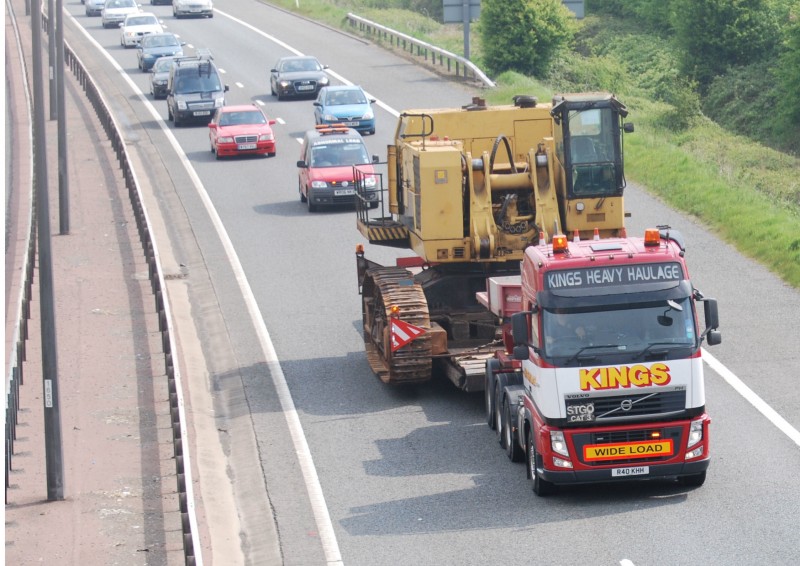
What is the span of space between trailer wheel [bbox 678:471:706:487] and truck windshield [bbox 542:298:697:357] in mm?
1601

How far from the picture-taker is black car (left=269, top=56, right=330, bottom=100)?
49531 mm

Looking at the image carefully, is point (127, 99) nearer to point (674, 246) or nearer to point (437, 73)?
point (437, 73)

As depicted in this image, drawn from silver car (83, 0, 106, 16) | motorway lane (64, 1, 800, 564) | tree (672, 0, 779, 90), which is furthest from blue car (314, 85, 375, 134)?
silver car (83, 0, 106, 16)

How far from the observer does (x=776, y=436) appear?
1842cm

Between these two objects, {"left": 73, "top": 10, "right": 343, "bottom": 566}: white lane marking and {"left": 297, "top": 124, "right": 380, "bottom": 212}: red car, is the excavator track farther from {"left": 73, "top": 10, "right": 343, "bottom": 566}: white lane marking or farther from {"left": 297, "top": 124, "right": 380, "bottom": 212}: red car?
{"left": 297, "top": 124, "right": 380, "bottom": 212}: red car

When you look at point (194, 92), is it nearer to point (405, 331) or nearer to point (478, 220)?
point (478, 220)

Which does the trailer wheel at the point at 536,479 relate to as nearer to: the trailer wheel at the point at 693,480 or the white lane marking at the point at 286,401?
the trailer wheel at the point at 693,480

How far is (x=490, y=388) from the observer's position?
18.8 m

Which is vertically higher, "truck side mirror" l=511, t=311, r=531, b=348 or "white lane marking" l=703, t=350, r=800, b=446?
"truck side mirror" l=511, t=311, r=531, b=348

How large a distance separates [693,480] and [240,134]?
2597 cm

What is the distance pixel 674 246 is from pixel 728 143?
1085 inches

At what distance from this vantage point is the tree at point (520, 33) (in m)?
51.6

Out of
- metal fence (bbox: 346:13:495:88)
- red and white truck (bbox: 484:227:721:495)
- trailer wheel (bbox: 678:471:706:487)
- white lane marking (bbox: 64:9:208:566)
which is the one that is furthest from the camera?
metal fence (bbox: 346:13:495:88)

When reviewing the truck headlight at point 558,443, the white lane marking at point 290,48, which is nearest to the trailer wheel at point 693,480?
the truck headlight at point 558,443
